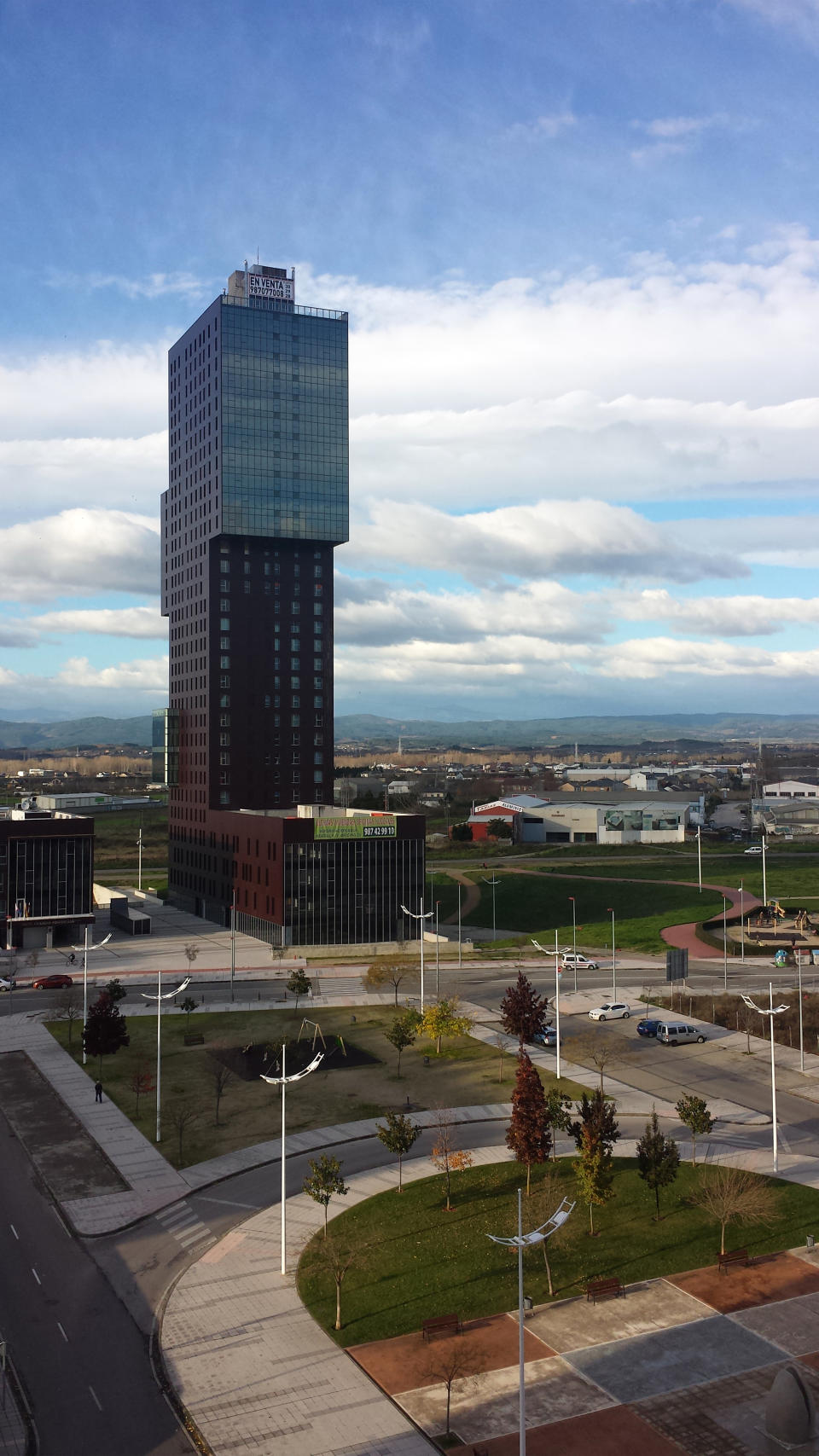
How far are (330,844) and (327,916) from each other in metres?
7.57

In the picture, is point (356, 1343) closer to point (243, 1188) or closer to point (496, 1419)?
point (496, 1419)

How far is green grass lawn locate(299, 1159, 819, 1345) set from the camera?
37.8 metres

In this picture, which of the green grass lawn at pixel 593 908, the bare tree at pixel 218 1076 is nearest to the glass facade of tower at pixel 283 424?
the green grass lawn at pixel 593 908

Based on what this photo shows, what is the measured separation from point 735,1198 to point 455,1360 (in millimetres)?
13557

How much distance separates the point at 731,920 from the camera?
12044 centimetres

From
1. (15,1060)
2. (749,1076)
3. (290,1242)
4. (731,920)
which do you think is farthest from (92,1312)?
(731,920)

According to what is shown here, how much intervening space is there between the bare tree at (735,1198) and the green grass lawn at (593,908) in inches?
2485

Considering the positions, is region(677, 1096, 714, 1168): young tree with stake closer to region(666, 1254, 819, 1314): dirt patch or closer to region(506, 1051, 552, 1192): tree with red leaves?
region(506, 1051, 552, 1192): tree with red leaves

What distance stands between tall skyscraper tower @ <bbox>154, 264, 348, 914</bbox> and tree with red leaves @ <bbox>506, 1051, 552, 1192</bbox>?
93239 mm

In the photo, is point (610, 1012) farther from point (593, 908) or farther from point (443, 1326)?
point (593, 908)

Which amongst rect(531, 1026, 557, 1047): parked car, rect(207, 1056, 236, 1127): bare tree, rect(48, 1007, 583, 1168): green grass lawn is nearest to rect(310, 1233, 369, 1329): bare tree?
rect(48, 1007, 583, 1168): green grass lawn

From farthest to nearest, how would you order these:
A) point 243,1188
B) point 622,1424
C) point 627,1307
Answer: point 243,1188
point 627,1307
point 622,1424

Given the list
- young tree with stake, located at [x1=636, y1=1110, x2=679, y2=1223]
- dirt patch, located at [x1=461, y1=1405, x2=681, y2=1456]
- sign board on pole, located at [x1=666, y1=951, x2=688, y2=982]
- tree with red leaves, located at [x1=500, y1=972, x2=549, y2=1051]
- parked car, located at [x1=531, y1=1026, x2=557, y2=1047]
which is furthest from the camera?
sign board on pole, located at [x1=666, y1=951, x2=688, y2=982]

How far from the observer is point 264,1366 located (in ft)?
111
